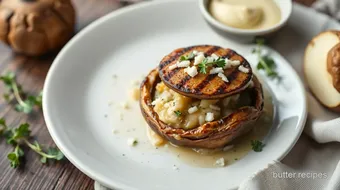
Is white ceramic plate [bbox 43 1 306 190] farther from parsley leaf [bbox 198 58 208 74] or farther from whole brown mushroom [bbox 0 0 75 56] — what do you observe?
parsley leaf [bbox 198 58 208 74]

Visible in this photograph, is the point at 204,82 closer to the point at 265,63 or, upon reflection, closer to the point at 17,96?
the point at 265,63

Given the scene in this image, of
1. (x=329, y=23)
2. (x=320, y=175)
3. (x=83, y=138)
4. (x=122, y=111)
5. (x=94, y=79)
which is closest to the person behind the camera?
(x=320, y=175)

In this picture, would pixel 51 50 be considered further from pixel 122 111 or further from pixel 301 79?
pixel 301 79

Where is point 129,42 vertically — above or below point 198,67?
below

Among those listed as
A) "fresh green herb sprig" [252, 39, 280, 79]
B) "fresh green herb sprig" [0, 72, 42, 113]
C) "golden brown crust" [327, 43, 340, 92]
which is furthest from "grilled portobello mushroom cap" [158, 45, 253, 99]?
"fresh green herb sprig" [0, 72, 42, 113]

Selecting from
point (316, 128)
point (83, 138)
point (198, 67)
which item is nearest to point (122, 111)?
point (83, 138)

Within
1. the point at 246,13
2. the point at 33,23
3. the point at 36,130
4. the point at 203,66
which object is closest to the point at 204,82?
the point at 203,66

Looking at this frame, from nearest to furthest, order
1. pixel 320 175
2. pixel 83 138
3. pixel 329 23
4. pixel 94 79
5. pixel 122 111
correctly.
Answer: pixel 320 175
pixel 83 138
pixel 122 111
pixel 94 79
pixel 329 23

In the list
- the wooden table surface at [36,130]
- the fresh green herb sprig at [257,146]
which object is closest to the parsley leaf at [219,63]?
the fresh green herb sprig at [257,146]
